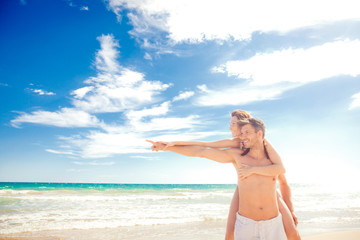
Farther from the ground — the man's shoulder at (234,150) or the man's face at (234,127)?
the man's face at (234,127)

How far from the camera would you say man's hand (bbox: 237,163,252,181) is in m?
2.78

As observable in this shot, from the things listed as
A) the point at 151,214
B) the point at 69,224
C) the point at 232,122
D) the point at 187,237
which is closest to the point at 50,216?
the point at 69,224

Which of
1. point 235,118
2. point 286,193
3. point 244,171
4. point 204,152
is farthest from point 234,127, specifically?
point 286,193

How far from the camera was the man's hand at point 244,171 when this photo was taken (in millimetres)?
2779

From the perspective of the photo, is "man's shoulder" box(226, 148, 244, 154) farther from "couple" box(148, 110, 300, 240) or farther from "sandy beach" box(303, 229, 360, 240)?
"sandy beach" box(303, 229, 360, 240)

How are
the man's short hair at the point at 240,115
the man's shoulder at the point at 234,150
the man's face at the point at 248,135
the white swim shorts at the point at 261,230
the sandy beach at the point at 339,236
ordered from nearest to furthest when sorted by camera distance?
the white swim shorts at the point at 261,230
the man's face at the point at 248,135
the man's shoulder at the point at 234,150
the man's short hair at the point at 240,115
the sandy beach at the point at 339,236

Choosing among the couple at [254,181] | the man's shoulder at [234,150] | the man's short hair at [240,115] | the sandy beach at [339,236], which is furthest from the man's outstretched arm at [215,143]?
the sandy beach at [339,236]

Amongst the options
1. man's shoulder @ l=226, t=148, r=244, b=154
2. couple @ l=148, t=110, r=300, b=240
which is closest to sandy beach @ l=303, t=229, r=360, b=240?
couple @ l=148, t=110, r=300, b=240

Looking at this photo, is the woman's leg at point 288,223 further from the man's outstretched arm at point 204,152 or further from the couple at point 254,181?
the man's outstretched arm at point 204,152

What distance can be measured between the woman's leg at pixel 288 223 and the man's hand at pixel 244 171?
2.25 feet

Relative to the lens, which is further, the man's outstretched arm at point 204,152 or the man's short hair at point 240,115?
the man's short hair at point 240,115

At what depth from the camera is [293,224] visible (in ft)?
9.89

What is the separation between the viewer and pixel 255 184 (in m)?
2.84

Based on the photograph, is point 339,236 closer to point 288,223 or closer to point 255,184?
point 288,223
